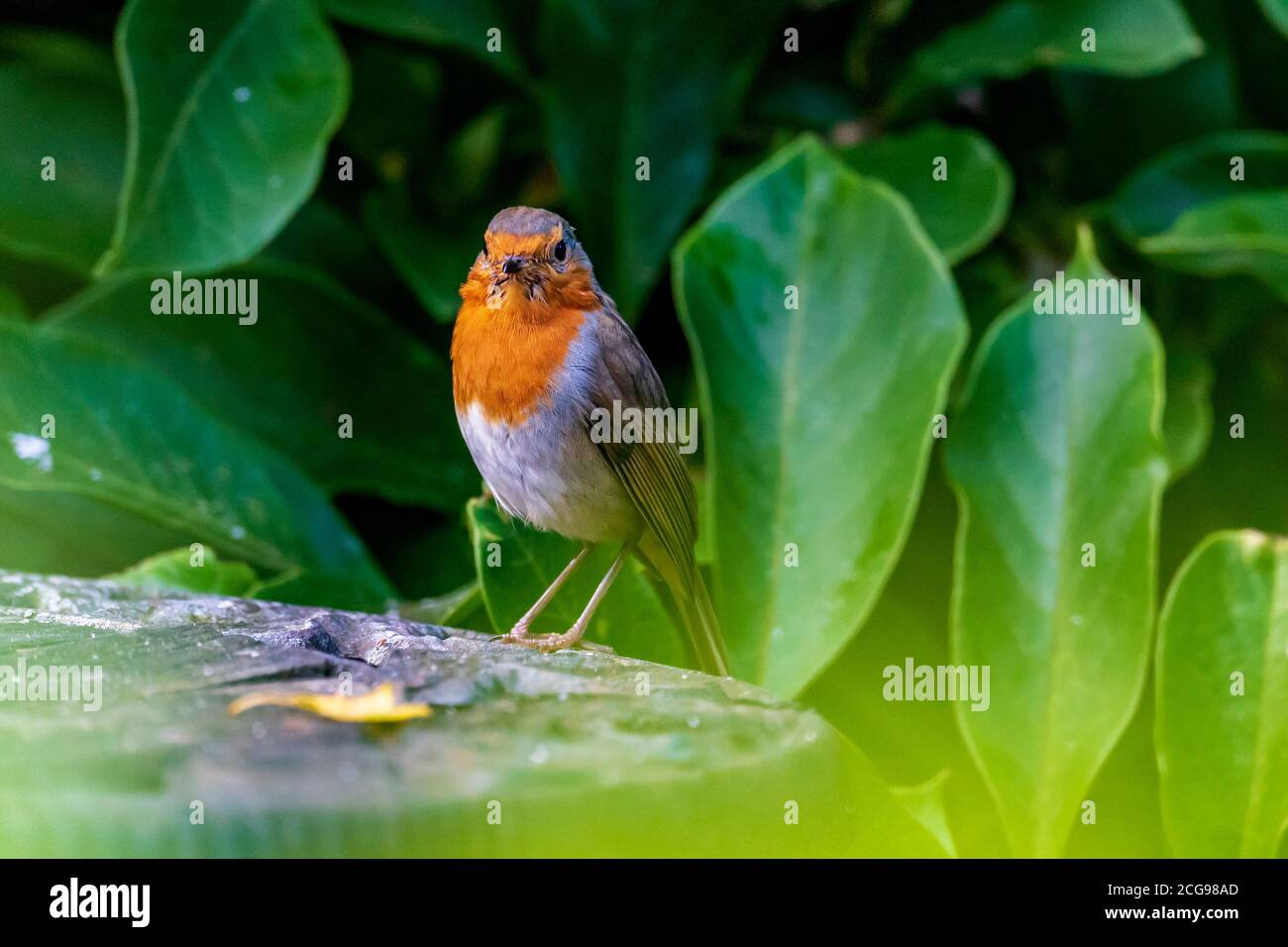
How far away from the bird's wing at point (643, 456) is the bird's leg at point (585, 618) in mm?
65

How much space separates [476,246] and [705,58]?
1.80 feet

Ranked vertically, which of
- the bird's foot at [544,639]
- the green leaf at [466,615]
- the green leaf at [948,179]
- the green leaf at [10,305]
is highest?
the green leaf at [948,179]

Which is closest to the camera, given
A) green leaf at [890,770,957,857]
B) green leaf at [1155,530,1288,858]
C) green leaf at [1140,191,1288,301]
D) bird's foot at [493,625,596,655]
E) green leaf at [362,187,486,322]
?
bird's foot at [493,625,596,655]

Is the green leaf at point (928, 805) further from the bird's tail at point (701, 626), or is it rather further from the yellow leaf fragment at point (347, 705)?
the yellow leaf fragment at point (347, 705)

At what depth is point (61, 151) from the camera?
252 cm

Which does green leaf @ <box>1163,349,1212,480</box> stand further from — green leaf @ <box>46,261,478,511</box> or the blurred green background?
green leaf @ <box>46,261,478,511</box>

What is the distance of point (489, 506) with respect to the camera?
1787mm

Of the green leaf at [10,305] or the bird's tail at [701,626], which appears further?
the green leaf at [10,305]

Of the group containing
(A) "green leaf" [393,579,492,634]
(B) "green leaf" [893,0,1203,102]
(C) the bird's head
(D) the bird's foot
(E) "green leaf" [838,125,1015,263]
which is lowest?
(D) the bird's foot

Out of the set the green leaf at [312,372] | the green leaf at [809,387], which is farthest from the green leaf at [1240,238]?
the green leaf at [312,372]

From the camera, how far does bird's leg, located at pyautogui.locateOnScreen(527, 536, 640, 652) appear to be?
159 cm

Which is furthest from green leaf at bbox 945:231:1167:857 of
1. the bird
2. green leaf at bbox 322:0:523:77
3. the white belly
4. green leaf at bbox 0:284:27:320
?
green leaf at bbox 0:284:27:320

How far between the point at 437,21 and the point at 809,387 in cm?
94

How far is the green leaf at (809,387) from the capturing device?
1925mm
